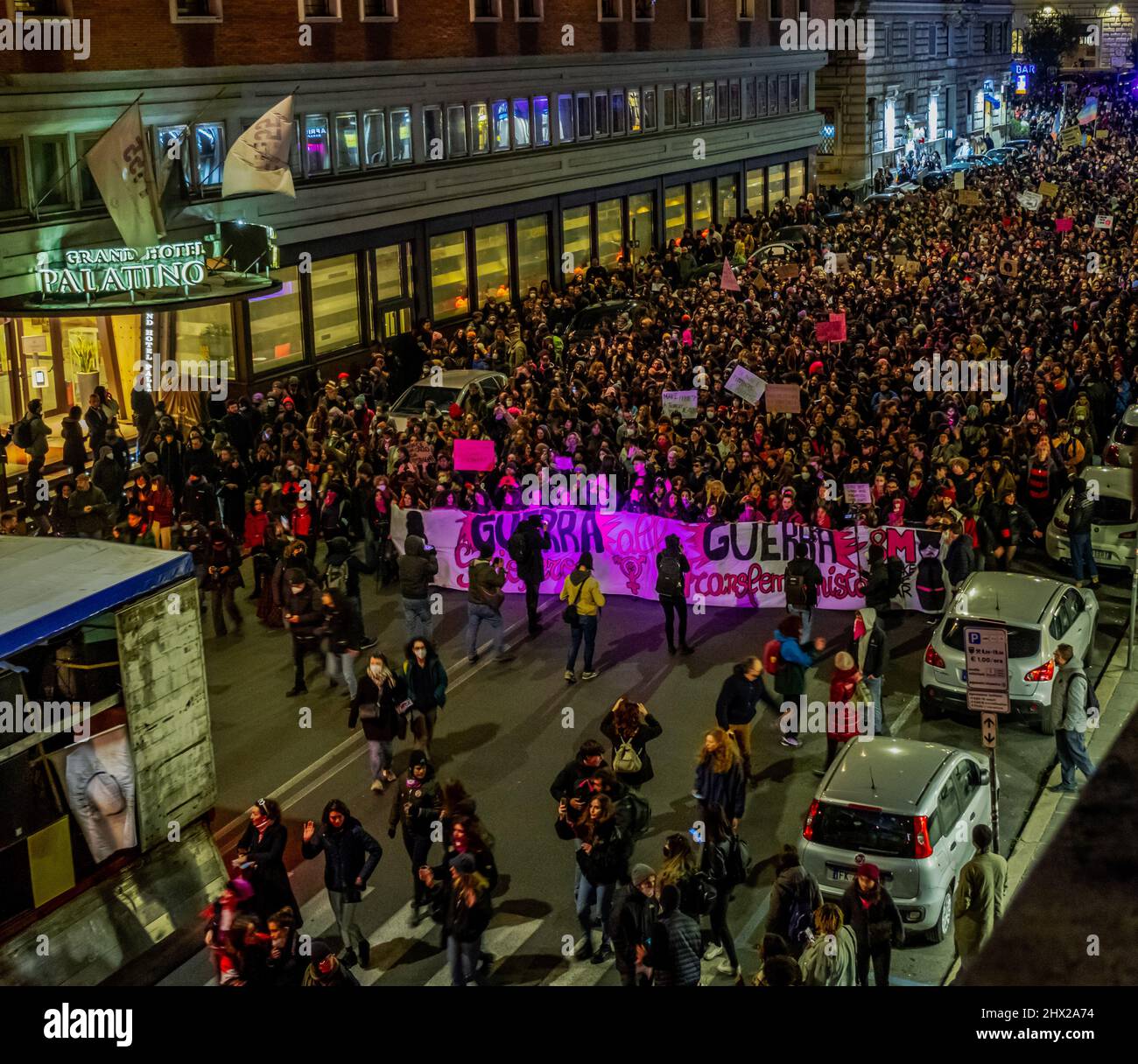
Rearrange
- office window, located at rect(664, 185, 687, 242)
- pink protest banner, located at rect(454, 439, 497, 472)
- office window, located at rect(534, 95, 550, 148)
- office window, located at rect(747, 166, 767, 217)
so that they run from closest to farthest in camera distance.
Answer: pink protest banner, located at rect(454, 439, 497, 472), office window, located at rect(534, 95, 550, 148), office window, located at rect(664, 185, 687, 242), office window, located at rect(747, 166, 767, 217)

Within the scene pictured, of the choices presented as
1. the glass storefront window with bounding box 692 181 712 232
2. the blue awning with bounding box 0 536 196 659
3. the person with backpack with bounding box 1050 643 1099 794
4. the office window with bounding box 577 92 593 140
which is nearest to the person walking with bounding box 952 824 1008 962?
the person with backpack with bounding box 1050 643 1099 794

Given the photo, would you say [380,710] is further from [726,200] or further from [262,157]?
[726,200]

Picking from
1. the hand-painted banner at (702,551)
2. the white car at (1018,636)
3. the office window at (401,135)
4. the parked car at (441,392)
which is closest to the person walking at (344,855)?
the white car at (1018,636)

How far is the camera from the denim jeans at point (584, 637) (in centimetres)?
1644

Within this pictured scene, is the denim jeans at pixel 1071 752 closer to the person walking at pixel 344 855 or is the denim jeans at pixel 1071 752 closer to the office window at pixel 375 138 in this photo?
the person walking at pixel 344 855

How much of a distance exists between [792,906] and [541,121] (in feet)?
117

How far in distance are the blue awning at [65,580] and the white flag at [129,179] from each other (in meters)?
15.9

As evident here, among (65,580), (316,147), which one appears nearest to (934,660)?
(65,580)

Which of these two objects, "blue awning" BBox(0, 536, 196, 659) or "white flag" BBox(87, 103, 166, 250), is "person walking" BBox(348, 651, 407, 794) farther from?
"white flag" BBox(87, 103, 166, 250)

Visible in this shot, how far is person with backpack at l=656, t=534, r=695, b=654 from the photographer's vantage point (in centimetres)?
1705

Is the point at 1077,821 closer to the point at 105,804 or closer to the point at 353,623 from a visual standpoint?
the point at 105,804

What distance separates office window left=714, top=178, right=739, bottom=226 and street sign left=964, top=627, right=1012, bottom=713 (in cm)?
4396

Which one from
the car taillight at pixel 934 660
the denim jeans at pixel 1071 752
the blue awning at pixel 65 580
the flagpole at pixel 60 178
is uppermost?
the flagpole at pixel 60 178

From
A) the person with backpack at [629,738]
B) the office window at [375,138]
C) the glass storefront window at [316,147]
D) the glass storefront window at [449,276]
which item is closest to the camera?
the person with backpack at [629,738]
